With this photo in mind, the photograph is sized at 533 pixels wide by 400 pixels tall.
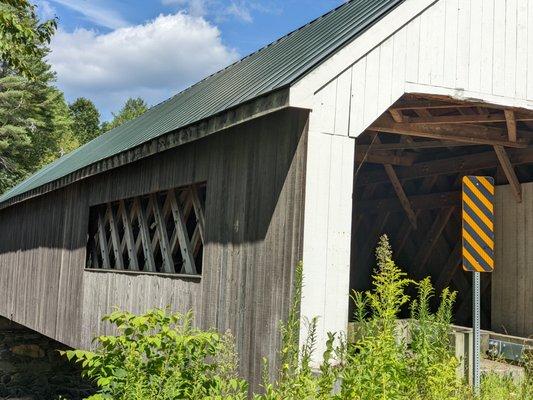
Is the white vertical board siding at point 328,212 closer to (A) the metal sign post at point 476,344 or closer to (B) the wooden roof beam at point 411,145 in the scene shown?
(A) the metal sign post at point 476,344

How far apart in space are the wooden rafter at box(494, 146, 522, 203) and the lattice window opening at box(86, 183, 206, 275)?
380 centimetres

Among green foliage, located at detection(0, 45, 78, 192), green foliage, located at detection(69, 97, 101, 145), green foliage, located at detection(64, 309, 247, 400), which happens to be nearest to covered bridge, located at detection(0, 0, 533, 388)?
green foliage, located at detection(64, 309, 247, 400)

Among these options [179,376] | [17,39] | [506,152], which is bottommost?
[179,376]

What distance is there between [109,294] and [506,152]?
235 inches

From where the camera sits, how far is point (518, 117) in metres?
7.80

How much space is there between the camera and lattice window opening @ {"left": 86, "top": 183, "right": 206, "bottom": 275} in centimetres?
808

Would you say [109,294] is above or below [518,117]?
below

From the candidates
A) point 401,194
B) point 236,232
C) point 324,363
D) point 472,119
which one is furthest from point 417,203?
point 324,363

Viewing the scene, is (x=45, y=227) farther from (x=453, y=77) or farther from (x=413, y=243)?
(x=453, y=77)

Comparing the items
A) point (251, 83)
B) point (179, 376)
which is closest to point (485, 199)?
point (251, 83)


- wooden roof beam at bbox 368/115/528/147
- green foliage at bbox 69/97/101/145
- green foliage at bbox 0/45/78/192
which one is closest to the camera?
wooden roof beam at bbox 368/115/528/147

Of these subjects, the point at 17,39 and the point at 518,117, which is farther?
the point at 17,39

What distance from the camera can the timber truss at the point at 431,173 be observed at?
307 inches

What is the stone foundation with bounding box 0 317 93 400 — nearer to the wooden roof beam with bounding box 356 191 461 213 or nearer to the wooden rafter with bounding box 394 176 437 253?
the wooden roof beam with bounding box 356 191 461 213
